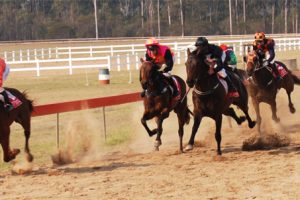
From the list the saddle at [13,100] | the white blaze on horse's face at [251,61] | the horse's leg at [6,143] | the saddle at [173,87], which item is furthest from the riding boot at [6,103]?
the white blaze on horse's face at [251,61]

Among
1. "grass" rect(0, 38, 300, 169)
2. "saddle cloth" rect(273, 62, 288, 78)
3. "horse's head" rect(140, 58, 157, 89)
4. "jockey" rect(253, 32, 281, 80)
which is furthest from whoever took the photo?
"saddle cloth" rect(273, 62, 288, 78)

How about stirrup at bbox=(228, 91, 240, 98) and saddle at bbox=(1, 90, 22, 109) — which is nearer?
saddle at bbox=(1, 90, 22, 109)

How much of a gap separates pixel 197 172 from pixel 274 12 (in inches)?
4422

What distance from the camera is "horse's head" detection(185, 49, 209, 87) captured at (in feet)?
34.5

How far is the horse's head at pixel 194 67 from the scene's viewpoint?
10523 millimetres

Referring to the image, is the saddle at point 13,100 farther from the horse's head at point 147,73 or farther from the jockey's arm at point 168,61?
the jockey's arm at point 168,61

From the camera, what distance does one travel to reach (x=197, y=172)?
31.2 feet

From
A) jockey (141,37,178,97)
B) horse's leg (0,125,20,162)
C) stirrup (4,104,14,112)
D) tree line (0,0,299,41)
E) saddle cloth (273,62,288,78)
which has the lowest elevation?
horse's leg (0,125,20,162)

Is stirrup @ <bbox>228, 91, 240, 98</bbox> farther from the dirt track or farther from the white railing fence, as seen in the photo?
the white railing fence

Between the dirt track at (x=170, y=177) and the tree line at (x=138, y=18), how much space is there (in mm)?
84844

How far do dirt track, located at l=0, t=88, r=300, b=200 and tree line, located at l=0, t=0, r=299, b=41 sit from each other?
8484cm

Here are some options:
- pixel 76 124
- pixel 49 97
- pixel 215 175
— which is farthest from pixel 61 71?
pixel 215 175

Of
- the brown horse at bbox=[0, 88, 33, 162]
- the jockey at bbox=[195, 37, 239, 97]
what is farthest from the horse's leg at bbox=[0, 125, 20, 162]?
the jockey at bbox=[195, 37, 239, 97]

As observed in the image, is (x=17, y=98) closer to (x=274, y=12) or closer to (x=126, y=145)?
(x=126, y=145)
